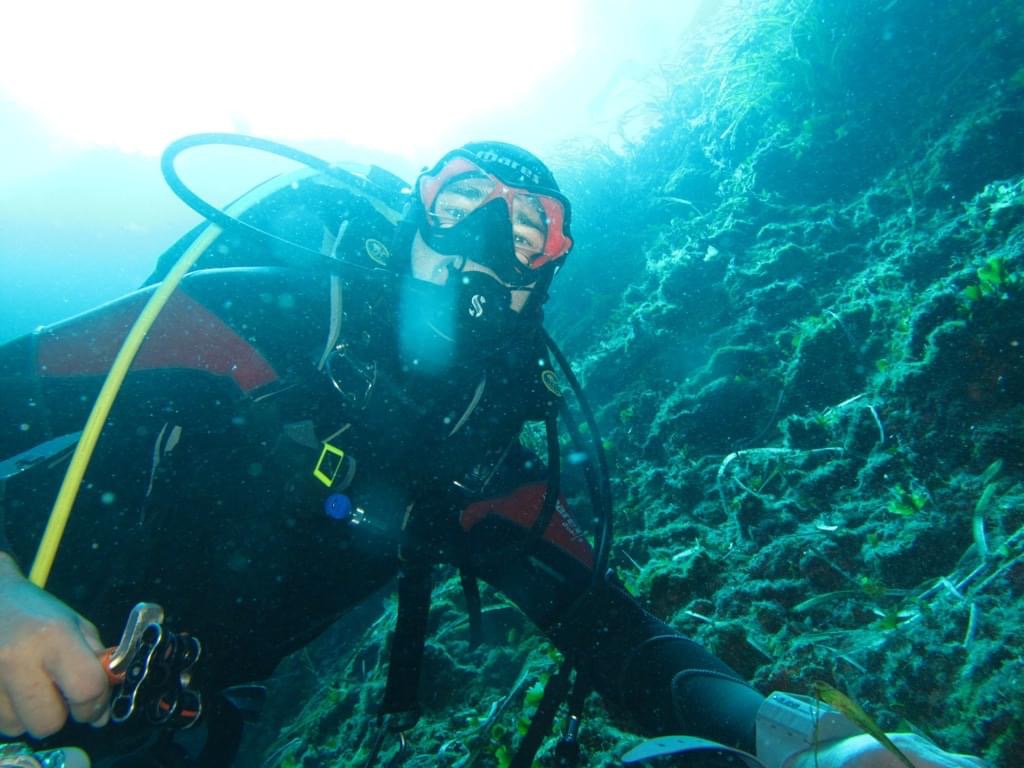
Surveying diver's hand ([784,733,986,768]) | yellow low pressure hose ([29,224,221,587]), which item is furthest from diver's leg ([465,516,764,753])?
yellow low pressure hose ([29,224,221,587])

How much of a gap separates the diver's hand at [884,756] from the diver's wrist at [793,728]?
0.06 meters

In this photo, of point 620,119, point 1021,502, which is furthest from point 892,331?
point 620,119

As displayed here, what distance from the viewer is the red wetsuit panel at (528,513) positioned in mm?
2717

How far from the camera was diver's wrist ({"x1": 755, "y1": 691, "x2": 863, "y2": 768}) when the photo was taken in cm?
131

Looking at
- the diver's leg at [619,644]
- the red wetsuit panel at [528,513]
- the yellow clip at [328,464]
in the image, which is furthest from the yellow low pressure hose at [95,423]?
the red wetsuit panel at [528,513]

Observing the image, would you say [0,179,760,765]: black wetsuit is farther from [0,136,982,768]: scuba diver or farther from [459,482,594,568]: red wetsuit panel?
[459,482,594,568]: red wetsuit panel

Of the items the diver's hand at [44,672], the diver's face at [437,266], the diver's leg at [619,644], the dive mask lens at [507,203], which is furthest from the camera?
the dive mask lens at [507,203]

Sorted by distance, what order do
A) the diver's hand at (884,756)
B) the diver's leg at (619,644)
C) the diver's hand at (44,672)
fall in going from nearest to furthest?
1. the diver's hand at (44,672)
2. the diver's hand at (884,756)
3. the diver's leg at (619,644)

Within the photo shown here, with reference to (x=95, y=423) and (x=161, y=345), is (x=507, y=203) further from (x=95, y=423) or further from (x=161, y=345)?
(x=95, y=423)

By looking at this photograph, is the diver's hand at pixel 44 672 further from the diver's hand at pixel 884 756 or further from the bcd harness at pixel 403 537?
the diver's hand at pixel 884 756

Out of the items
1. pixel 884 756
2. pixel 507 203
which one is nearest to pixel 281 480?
pixel 507 203

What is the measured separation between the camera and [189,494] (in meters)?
1.87

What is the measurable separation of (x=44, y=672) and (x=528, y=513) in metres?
2.14

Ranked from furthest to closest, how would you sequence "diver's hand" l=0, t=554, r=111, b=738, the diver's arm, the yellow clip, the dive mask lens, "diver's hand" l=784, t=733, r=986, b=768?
the dive mask lens < the yellow clip < the diver's arm < "diver's hand" l=784, t=733, r=986, b=768 < "diver's hand" l=0, t=554, r=111, b=738
